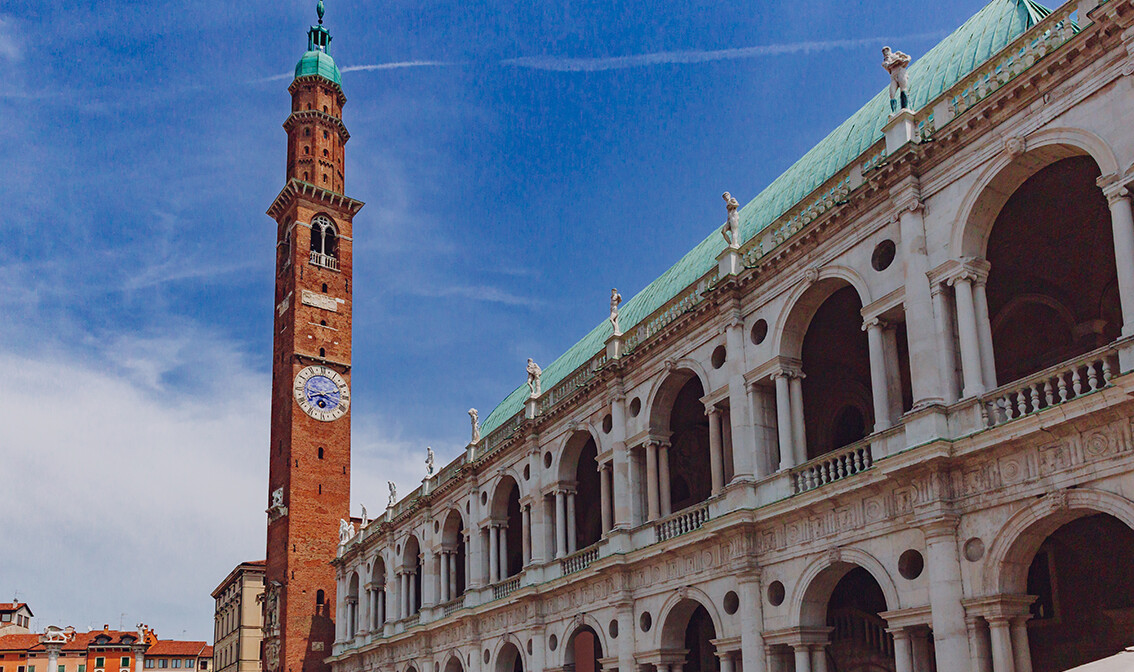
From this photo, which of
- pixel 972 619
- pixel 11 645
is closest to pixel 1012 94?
pixel 972 619

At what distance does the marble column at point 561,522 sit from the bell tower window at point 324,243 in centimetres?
3218

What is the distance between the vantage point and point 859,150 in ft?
82.7

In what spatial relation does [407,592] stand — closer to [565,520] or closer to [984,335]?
[565,520]

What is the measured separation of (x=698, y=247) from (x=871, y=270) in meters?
12.3

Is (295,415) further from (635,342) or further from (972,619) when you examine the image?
(972,619)

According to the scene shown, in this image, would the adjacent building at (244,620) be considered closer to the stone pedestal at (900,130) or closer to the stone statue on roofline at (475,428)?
the stone statue on roofline at (475,428)

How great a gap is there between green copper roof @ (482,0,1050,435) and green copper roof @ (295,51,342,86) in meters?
36.4

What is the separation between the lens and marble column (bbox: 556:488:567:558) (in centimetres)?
3391

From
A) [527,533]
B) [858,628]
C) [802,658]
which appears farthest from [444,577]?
[802,658]

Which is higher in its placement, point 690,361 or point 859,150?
point 859,150

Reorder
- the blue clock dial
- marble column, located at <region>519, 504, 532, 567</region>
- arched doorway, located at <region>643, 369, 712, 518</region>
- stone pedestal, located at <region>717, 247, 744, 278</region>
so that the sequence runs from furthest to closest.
Result: the blue clock dial → marble column, located at <region>519, 504, 532, 567</region> → arched doorway, located at <region>643, 369, 712, 518</region> → stone pedestal, located at <region>717, 247, 744, 278</region>

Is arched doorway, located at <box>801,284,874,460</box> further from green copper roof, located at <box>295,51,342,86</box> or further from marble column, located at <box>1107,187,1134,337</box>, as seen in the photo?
green copper roof, located at <box>295,51,342,86</box>

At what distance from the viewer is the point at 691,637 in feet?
104

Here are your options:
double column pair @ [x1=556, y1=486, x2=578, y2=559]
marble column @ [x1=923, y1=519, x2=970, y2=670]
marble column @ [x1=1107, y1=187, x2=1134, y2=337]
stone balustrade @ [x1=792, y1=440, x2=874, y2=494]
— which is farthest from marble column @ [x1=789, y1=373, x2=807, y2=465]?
double column pair @ [x1=556, y1=486, x2=578, y2=559]
